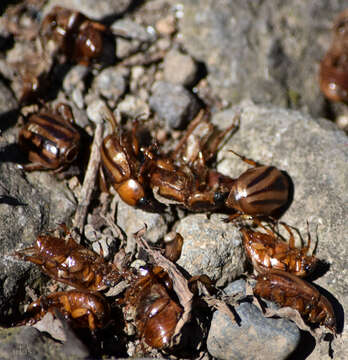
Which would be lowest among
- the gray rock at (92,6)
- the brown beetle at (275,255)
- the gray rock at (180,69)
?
the brown beetle at (275,255)

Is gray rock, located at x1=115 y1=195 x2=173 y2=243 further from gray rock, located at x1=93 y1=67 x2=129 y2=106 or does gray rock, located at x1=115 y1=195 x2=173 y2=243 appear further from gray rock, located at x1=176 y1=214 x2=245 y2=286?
gray rock, located at x1=93 y1=67 x2=129 y2=106

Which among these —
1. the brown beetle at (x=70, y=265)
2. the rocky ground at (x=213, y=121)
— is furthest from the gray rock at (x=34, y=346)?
the brown beetle at (x=70, y=265)

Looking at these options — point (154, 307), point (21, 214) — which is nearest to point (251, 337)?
point (154, 307)

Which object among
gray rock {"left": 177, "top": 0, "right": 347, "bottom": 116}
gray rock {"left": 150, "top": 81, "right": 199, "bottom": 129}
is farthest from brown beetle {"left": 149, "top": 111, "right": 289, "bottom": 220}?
gray rock {"left": 177, "top": 0, "right": 347, "bottom": 116}

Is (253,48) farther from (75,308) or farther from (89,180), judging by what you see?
(75,308)

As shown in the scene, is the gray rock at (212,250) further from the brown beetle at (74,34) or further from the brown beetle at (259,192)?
the brown beetle at (74,34)

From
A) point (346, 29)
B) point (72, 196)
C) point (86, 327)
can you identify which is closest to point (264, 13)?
point (346, 29)

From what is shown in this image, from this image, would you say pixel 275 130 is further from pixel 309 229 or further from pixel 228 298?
pixel 228 298
